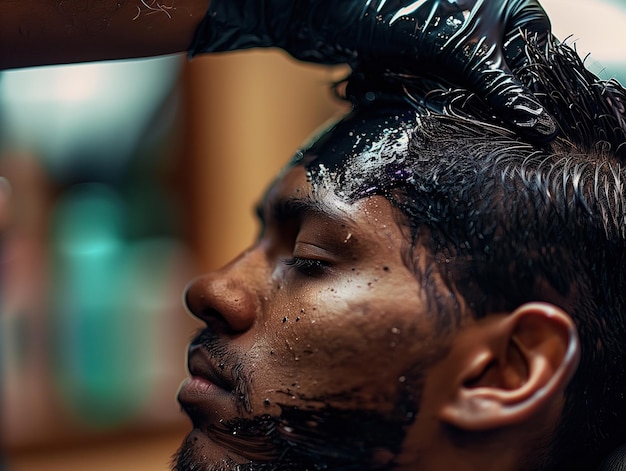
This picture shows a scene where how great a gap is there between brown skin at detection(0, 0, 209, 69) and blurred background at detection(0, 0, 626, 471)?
4.16 ft

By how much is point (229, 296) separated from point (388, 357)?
0.64ft

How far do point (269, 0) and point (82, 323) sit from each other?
82.6 inches

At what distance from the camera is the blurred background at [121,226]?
2.33 metres

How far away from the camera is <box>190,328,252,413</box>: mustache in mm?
797

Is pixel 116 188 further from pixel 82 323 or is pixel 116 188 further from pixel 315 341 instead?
pixel 315 341

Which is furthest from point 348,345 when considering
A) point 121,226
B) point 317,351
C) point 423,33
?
point 121,226

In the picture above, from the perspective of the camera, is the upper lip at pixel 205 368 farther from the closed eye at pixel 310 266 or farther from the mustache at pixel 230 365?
the closed eye at pixel 310 266

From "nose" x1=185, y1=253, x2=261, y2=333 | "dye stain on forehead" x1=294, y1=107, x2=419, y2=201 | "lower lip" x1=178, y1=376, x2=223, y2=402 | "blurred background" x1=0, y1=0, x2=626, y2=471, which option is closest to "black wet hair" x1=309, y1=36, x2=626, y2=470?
"dye stain on forehead" x1=294, y1=107, x2=419, y2=201

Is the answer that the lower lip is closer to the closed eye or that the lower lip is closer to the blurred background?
the closed eye

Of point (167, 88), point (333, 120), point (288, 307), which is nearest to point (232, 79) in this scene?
point (167, 88)

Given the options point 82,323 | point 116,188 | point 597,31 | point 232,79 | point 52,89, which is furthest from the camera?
point 116,188

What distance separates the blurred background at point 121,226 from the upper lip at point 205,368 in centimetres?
132

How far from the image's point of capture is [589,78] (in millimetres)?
821

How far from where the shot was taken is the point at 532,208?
773 millimetres
